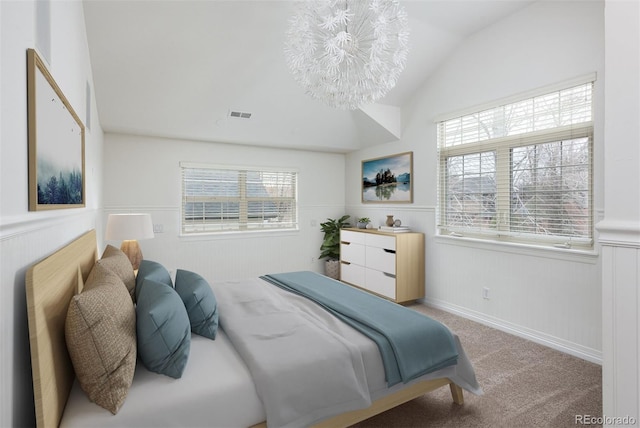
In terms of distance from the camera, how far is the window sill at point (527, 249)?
2.78 meters

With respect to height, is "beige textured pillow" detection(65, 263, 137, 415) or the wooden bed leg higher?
"beige textured pillow" detection(65, 263, 137, 415)

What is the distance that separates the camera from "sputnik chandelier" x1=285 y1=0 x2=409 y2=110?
208 cm

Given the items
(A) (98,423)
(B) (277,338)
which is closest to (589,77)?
(B) (277,338)

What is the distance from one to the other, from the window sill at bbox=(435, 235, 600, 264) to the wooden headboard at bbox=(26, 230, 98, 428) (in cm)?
348

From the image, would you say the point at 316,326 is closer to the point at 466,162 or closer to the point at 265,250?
the point at 466,162

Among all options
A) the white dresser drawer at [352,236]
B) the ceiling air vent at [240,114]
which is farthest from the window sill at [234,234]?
the ceiling air vent at [240,114]

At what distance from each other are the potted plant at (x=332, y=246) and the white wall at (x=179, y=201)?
0.46 ft

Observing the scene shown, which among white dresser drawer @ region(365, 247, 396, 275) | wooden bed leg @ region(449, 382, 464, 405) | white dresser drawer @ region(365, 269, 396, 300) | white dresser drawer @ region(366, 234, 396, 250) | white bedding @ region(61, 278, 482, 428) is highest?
white dresser drawer @ region(366, 234, 396, 250)

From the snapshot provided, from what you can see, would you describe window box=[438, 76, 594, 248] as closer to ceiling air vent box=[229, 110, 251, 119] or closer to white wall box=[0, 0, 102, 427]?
ceiling air vent box=[229, 110, 251, 119]

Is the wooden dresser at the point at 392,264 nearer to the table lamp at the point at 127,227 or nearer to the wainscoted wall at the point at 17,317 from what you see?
the table lamp at the point at 127,227

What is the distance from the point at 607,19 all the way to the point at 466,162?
2.54 meters

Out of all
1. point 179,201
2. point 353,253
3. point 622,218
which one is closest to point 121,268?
point 179,201

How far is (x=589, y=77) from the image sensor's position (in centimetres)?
271

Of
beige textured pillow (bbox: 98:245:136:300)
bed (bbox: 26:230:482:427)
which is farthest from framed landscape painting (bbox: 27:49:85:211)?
beige textured pillow (bbox: 98:245:136:300)
